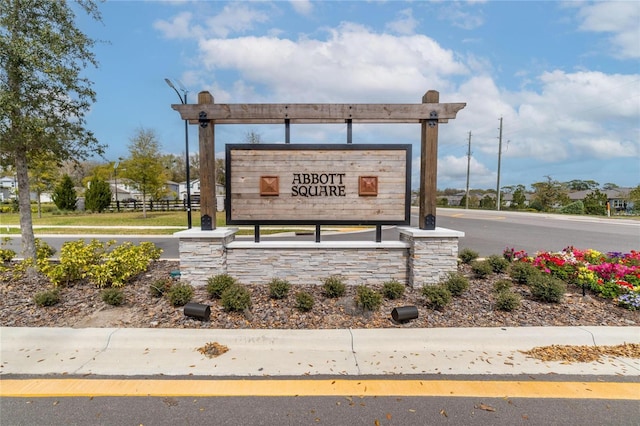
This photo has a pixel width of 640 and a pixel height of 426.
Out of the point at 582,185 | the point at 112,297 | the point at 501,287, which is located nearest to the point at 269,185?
the point at 112,297

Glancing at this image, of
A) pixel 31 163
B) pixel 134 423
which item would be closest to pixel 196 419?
pixel 134 423

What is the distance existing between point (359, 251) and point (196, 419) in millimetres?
3334

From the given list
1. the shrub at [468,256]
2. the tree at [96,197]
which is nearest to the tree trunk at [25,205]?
the shrub at [468,256]

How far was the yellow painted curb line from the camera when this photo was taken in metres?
2.64

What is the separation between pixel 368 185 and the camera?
5.23 meters

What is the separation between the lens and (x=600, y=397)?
2605 millimetres

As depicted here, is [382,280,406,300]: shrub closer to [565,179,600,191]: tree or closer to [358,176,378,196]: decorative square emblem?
[358,176,378,196]: decorative square emblem

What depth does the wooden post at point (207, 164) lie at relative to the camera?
511cm

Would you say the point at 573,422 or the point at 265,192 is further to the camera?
the point at 265,192

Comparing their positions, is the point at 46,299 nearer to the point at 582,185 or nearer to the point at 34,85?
the point at 34,85

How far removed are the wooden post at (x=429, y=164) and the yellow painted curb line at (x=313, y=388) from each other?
2.84 meters

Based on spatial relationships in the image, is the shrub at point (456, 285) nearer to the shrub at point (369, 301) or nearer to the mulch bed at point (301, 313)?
the mulch bed at point (301, 313)

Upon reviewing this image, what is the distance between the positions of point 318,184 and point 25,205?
5185 millimetres

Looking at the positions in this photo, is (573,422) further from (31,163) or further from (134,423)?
(31,163)
